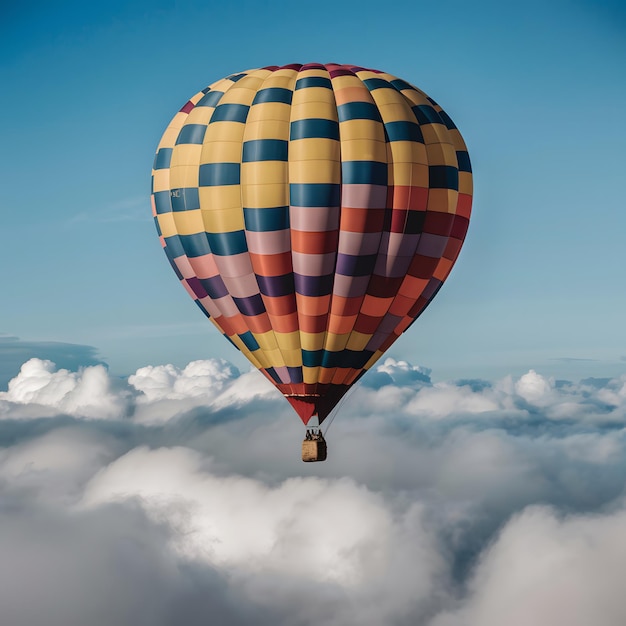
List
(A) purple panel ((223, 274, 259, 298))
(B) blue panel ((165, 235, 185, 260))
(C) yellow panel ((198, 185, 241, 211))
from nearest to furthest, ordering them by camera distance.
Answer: (C) yellow panel ((198, 185, 241, 211)) → (A) purple panel ((223, 274, 259, 298)) → (B) blue panel ((165, 235, 185, 260))

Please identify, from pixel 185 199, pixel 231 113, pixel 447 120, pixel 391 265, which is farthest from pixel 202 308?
pixel 447 120

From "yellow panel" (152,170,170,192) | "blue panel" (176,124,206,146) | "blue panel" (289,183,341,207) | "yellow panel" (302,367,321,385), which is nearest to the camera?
"blue panel" (289,183,341,207)

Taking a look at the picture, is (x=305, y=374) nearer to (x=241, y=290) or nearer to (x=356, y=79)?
(x=241, y=290)

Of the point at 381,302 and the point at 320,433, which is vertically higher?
the point at 381,302

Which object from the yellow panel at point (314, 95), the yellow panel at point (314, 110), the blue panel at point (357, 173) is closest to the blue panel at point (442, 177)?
the blue panel at point (357, 173)

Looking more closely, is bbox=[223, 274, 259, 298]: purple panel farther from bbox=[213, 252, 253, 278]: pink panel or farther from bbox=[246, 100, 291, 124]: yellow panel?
bbox=[246, 100, 291, 124]: yellow panel

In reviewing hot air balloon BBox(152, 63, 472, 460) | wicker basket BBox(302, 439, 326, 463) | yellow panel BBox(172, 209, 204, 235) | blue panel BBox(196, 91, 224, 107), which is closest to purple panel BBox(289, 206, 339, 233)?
hot air balloon BBox(152, 63, 472, 460)

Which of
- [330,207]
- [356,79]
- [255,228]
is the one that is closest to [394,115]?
[356,79]

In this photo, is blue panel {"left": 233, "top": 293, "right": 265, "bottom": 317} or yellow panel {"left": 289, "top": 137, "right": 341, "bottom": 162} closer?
yellow panel {"left": 289, "top": 137, "right": 341, "bottom": 162}
